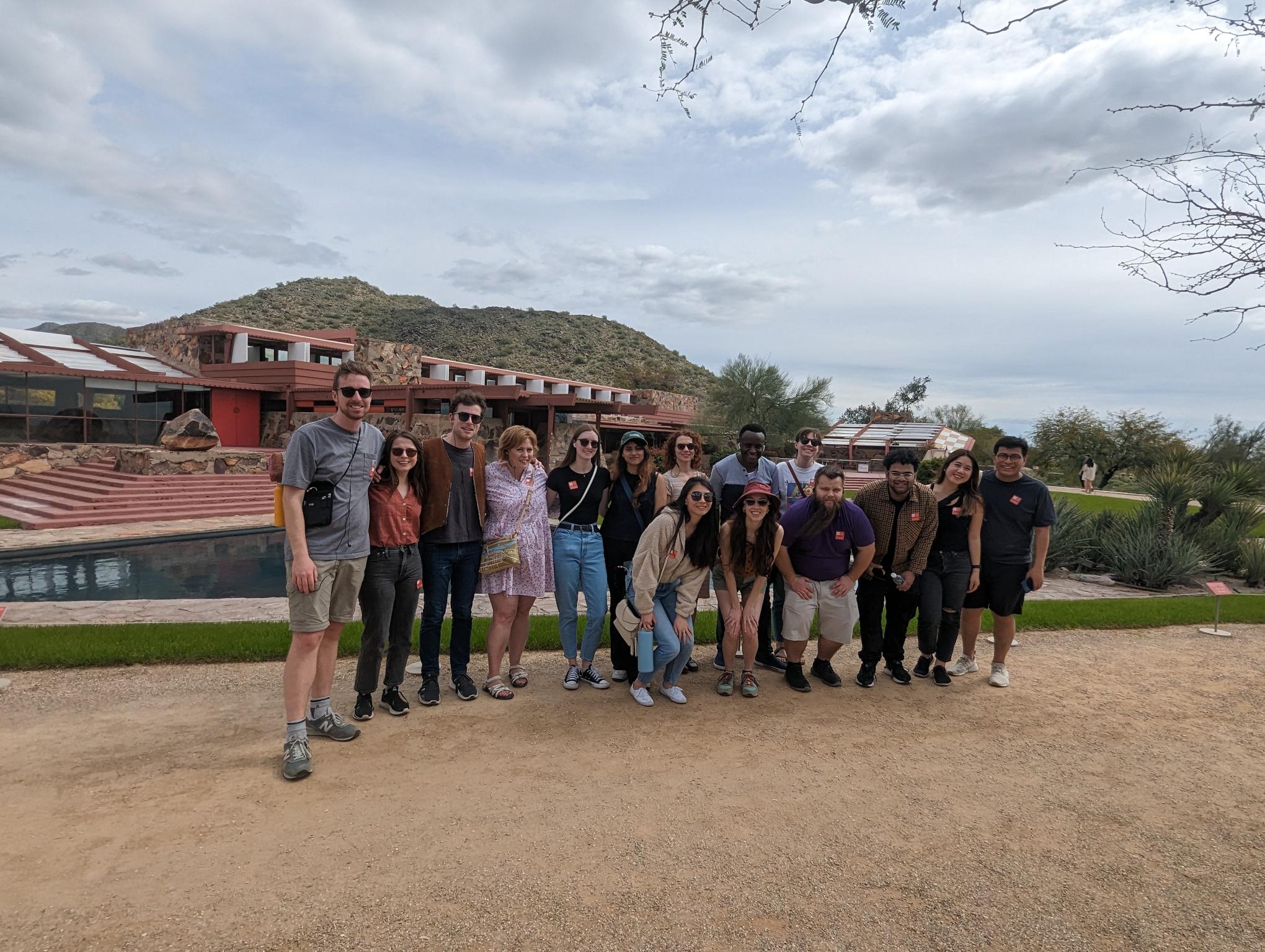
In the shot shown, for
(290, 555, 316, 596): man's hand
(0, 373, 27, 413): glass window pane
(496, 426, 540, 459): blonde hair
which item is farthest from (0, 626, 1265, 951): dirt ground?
(0, 373, 27, 413): glass window pane

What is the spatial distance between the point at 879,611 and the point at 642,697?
1794 mm

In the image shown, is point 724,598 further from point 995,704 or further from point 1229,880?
point 1229,880

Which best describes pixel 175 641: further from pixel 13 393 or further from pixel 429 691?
pixel 13 393

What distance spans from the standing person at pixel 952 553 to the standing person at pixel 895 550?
0.39 ft

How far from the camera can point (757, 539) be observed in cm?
432

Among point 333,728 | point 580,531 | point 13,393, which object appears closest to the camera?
point 333,728

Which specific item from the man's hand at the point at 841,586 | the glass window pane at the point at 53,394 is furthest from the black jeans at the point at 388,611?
the glass window pane at the point at 53,394

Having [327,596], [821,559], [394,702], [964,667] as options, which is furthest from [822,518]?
[327,596]

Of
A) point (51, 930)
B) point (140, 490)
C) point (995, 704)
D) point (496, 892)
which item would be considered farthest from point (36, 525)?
point (995, 704)

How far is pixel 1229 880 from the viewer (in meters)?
2.62

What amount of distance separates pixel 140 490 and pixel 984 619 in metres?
15.9

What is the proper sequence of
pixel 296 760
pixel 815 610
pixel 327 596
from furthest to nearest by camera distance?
pixel 815 610 → pixel 327 596 → pixel 296 760

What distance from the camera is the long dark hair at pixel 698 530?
13.8ft

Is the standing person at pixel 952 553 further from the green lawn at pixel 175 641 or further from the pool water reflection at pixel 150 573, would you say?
the pool water reflection at pixel 150 573
